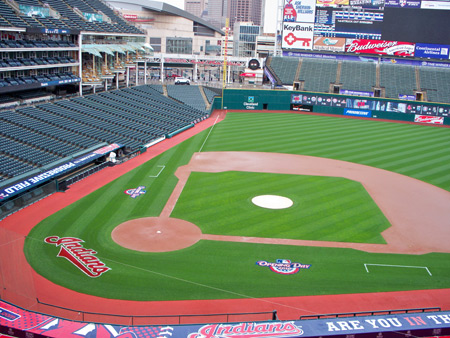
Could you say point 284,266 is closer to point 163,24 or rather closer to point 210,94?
point 210,94

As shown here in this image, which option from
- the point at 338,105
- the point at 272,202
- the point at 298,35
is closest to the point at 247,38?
the point at 298,35

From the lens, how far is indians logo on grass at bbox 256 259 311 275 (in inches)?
734

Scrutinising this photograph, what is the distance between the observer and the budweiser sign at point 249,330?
12.5 metres

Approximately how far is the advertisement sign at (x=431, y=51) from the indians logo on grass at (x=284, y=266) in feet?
177

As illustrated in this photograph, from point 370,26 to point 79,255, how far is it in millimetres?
56883

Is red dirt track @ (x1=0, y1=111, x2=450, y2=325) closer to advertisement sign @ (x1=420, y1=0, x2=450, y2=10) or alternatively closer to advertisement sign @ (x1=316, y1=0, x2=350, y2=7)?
advertisement sign @ (x1=316, y1=0, x2=350, y2=7)

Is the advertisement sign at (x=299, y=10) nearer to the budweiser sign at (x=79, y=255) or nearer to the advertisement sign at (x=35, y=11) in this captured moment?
the advertisement sign at (x=35, y=11)

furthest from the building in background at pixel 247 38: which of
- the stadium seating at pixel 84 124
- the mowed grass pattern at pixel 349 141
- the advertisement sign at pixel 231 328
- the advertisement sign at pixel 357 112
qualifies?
the advertisement sign at pixel 231 328

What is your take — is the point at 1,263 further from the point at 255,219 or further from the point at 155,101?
the point at 155,101

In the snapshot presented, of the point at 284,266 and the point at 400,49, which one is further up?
the point at 400,49

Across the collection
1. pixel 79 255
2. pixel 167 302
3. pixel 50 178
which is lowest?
pixel 167 302

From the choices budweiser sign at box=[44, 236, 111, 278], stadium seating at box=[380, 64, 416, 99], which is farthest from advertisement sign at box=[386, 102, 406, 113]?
budweiser sign at box=[44, 236, 111, 278]

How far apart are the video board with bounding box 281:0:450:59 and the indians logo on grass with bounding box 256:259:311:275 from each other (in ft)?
173

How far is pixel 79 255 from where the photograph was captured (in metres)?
19.3
